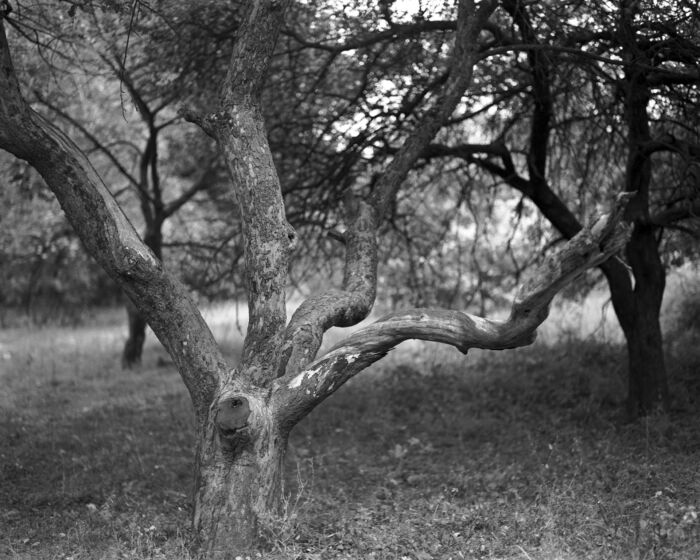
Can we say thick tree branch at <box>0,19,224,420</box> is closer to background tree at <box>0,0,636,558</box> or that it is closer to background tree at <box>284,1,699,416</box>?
background tree at <box>0,0,636,558</box>

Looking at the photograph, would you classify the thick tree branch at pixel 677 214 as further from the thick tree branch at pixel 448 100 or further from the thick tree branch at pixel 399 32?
the thick tree branch at pixel 399 32

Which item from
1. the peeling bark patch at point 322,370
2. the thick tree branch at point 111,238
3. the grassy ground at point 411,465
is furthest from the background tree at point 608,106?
the thick tree branch at point 111,238

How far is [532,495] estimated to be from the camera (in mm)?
6922

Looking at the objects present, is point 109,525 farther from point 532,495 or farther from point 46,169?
point 532,495

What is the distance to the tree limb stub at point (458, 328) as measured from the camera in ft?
19.0

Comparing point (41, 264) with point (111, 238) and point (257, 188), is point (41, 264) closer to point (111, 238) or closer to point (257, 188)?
point (111, 238)

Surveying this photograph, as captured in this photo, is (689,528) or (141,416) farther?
(141,416)

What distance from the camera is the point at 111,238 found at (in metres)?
5.95

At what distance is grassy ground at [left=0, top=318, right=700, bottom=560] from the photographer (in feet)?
19.2

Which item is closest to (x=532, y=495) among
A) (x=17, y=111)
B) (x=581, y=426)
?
(x=581, y=426)

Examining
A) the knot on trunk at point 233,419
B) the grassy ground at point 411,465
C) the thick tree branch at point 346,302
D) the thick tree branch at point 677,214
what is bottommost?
the grassy ground at point 411,465

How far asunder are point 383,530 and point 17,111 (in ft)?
13.4

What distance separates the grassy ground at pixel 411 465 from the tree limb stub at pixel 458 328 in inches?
39.0

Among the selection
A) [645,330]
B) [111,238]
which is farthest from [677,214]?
[111,238]
